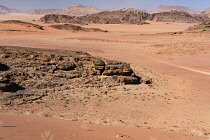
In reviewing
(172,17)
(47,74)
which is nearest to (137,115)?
(47,74)

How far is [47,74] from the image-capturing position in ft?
45.8

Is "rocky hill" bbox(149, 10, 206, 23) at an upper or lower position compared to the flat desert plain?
upper

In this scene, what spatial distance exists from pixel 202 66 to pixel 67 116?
21.8 meters

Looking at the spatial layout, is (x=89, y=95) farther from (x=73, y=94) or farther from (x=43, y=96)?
(x=43, y=96)

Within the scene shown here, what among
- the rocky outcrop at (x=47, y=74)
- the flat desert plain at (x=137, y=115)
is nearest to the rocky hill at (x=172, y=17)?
the flat desert plain at (x=137, y=115)

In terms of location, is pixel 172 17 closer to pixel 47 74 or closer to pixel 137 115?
pixel 47 74

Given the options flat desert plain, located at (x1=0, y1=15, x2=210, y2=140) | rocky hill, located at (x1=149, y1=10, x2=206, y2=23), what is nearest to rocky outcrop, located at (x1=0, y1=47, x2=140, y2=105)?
flat desert plain, located at (x1=0, y1=15, x2=210, y2=140)

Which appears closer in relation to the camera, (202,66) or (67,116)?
(67,116)

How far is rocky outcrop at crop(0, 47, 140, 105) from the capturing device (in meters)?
12.3

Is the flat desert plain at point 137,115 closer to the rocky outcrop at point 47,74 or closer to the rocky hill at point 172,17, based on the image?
the rocky outcrop at point 47,74

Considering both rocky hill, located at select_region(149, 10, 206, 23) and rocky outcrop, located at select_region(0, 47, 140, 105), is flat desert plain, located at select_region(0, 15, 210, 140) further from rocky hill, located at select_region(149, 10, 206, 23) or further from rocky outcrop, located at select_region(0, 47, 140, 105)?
rocky hill, located at select_region(149, 10, 206, 23)

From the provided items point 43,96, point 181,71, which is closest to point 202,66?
point 181,71

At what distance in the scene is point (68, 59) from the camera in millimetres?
15258

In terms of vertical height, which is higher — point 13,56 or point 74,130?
point 13,56
